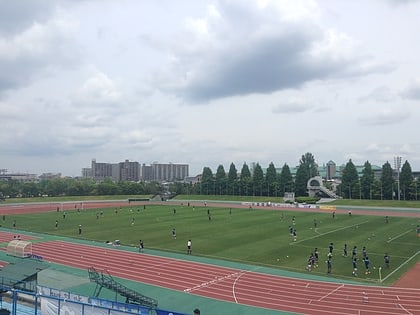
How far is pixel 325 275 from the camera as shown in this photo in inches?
969

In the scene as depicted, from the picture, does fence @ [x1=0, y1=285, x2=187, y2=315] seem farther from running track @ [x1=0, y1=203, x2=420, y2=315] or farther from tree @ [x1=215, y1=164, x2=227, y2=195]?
tree @ [x1=215, y1=164, x2=227, y2=195]

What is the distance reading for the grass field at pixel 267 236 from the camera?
28.4 meters

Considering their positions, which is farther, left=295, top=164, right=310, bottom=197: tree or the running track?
left=295, top=164, right=310, bottom=197: tree

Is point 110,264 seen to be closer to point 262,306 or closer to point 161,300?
point 161,300

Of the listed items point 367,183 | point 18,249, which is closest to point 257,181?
point 367,183

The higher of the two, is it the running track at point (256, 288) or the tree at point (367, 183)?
the tree at point (367, 183)

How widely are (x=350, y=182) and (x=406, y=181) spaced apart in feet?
42.1

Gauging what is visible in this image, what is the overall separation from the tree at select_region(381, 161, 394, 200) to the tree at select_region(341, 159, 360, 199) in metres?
6.04

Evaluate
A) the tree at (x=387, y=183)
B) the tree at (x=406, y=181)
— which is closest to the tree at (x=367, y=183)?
the tree at (x=387, y=183)

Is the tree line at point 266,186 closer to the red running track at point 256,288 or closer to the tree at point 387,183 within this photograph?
the tree at point 387,183

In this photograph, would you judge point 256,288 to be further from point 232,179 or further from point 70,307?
point 232,179

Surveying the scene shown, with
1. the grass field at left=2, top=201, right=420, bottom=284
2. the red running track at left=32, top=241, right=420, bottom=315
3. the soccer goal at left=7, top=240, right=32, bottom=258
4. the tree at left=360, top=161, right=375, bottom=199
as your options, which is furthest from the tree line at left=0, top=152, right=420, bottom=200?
the soccer goal at left=7, top=240, right=32, bottom=258

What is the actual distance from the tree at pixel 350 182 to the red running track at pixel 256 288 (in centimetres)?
8091

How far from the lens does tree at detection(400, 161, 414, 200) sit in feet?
312
